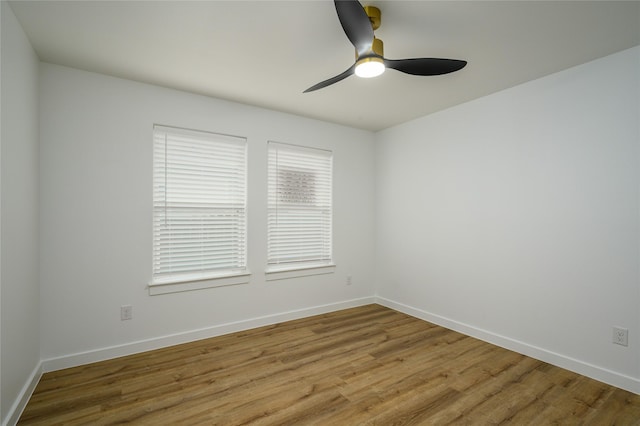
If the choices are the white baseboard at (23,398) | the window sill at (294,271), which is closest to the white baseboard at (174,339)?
the white baseboard at (23,398)

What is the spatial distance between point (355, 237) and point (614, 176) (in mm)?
2794

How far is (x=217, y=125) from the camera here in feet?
11.0

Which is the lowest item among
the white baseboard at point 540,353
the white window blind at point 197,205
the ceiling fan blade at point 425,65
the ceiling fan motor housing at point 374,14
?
the white baseboard at point 540,353

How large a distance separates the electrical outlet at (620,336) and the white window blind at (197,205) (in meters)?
3.40

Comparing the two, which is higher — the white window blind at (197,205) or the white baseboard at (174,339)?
the white window blind at (197,205)

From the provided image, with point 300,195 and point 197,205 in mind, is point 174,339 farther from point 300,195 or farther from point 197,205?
point 300,195

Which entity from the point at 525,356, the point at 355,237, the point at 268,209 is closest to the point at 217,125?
the point at 268,209

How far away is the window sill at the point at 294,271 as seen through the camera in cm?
373

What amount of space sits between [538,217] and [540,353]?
1.24m

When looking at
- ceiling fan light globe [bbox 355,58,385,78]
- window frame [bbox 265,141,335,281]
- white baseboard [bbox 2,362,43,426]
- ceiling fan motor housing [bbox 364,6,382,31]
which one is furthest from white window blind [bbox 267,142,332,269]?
white baseboard [bbox 2,362,43,426]

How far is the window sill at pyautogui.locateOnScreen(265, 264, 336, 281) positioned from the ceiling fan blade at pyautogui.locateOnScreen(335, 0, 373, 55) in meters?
2.62

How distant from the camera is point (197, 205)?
3271 mm

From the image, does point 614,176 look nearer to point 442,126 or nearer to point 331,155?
point 442,126

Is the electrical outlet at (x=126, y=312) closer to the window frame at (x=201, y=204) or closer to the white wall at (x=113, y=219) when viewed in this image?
the white wall at (x=113, y=219)
